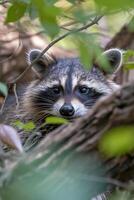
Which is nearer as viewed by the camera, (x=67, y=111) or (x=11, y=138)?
(x=11, y=138)

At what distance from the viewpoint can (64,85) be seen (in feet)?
15.7

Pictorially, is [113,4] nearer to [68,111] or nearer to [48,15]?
[48,15]

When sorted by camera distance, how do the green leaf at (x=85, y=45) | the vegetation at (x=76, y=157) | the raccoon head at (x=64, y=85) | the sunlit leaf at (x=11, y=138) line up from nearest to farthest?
the green leaf at (x=85, y=45)
the vegetation at (x=76, y=157)
the sunlit leaf at (x=11, y=138)
the raccoon head at (x=64, y=85)

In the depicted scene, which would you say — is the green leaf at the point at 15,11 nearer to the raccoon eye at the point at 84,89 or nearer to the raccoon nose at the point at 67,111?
the raccoon nose at the point at 67,111

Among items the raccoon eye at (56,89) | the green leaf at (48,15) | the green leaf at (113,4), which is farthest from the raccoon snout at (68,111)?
the green leaf at (113,4)

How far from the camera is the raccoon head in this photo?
4.74 meters

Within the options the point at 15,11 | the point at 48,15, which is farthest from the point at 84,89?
the point at 48,15

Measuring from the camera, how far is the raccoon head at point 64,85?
4738 mm

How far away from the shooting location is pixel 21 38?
7.99 meters

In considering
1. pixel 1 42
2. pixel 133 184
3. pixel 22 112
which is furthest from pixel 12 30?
pixel 133 184

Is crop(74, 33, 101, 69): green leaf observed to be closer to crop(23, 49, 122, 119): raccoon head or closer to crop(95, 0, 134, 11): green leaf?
crop(95, 0, 134, 11): green leaf

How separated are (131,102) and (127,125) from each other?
61 mm

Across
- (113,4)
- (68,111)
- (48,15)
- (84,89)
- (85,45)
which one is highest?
(84,89)

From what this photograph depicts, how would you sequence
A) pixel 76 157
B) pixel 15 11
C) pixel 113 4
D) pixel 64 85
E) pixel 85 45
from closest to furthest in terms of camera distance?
pixel 113 4 < pixel 85 45 < pixel 76 157 < pixel 15 11 < pixel 64 85
